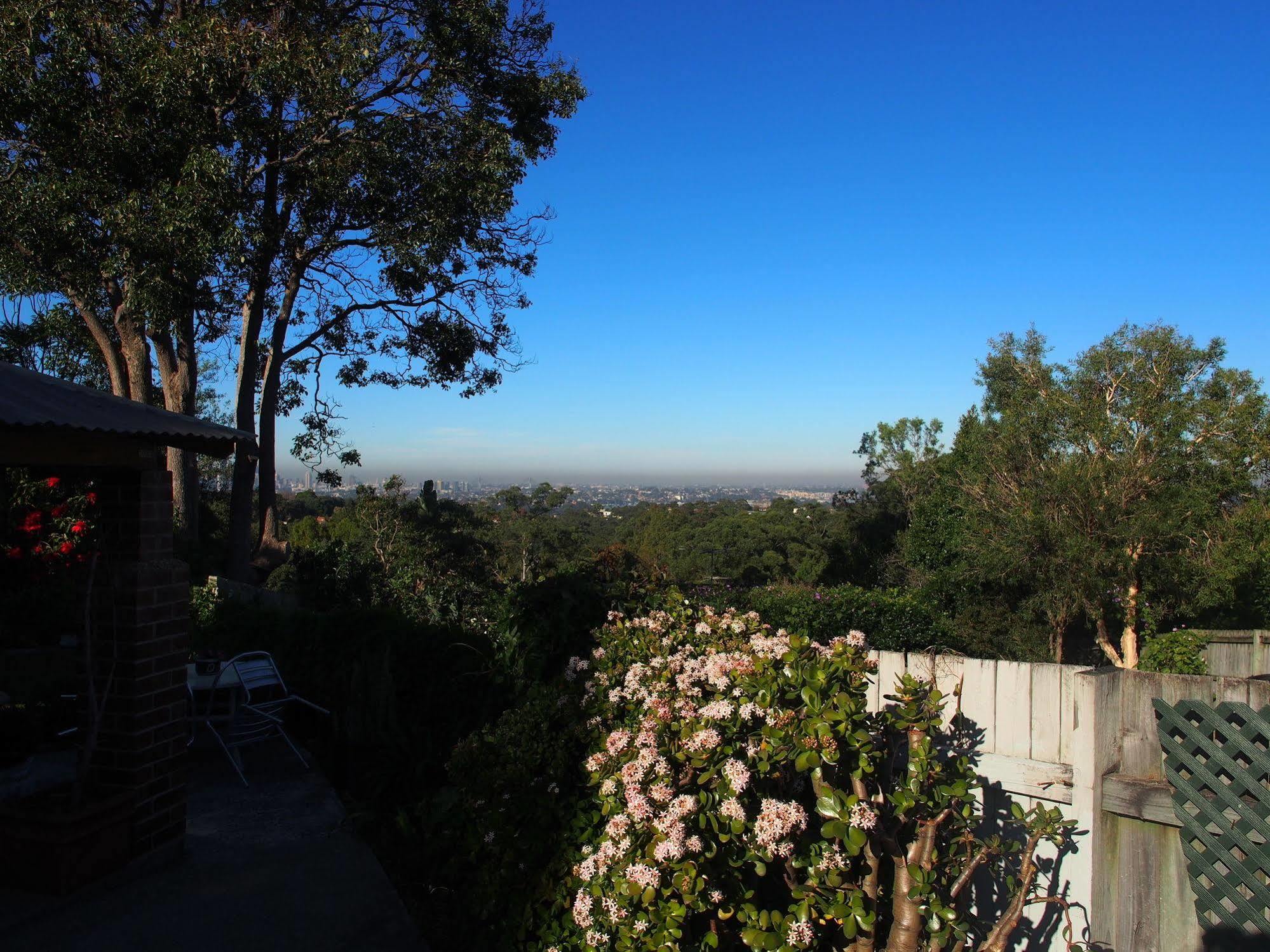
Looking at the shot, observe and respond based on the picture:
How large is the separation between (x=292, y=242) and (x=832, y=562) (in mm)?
18538

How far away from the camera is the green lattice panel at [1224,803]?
2434 mm

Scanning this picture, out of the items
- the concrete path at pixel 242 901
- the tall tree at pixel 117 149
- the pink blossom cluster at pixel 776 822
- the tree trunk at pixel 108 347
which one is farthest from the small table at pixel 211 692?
the tree trunk at pixel 108 347

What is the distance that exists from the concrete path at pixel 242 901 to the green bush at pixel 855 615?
3.98 m

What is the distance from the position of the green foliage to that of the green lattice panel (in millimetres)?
7785

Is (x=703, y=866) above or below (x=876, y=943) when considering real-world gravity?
above

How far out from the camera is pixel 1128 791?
8.72 ft

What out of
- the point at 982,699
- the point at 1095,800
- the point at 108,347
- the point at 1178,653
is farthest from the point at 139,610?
the point at 1178,653

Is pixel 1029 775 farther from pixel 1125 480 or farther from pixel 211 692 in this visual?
pixel 1125 480

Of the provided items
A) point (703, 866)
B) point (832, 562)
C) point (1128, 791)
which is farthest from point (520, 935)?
point (832, 562)

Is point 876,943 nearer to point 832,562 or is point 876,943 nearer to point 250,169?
point 250,169

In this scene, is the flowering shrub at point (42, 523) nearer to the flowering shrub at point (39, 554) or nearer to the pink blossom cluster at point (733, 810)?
the flowering shrub at point (39, 554)

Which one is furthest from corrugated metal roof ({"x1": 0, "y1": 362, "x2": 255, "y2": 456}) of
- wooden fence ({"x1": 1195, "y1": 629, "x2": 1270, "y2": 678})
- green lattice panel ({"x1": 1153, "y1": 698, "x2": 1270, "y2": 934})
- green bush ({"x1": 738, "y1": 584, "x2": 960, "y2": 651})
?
wooden fence ({"x1": 1195, "y1": 629, "x2": 1270, "y2": 678})

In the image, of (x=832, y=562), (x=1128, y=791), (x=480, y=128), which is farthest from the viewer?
(x=832, y=562)

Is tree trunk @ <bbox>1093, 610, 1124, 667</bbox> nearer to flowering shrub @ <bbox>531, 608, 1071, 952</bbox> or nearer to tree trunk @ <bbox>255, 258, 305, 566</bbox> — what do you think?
flowering shrub @ <bbox>531, 608, 1071, 952</bbox>
